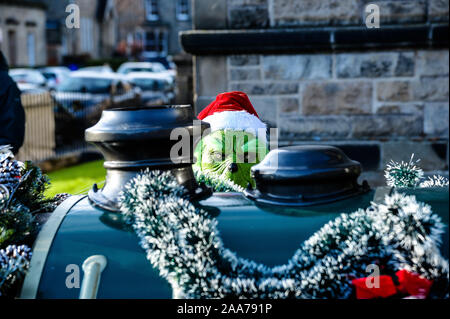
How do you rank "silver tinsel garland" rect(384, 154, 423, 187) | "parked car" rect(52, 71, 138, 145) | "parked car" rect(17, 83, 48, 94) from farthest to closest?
"parked car" rect(17, 83, 48, 94) → "parked car" rect(52, 71, 138, 145) → "silver tinsel garland" rect(384, 154, 423, 187)

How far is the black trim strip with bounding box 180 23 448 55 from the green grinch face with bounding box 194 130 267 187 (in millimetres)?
3240

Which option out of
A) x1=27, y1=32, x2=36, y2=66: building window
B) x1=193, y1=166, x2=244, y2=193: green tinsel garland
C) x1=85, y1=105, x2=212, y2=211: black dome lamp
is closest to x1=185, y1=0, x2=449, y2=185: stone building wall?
x1=193, y1=166, x2=244, y2=193: green tinsel garland

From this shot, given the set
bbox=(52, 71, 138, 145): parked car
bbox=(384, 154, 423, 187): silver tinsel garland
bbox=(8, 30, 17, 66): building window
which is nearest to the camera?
bbox=(384, 154, 423, 187): silver tinsel garland

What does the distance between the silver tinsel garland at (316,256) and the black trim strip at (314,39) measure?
447cm

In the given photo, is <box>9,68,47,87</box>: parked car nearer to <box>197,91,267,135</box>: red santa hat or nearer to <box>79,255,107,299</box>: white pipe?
<box>197,91,267,135</box>: red santa hat

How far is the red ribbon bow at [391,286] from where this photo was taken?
5.32 ft

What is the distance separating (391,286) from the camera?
5.35 feet

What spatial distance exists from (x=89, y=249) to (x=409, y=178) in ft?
3.78

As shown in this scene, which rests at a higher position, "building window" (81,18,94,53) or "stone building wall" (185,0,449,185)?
"building window" (81,18,94,53)

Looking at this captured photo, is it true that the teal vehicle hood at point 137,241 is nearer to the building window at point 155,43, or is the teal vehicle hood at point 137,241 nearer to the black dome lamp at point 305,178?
the black dome lamp at point 305,178

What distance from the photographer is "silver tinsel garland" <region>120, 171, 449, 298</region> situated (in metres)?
1.64

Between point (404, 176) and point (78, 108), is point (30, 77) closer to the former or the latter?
point (78, 108)

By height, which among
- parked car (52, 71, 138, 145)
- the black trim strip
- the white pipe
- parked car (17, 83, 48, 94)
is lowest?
parked car (52, 71, 138, 145)

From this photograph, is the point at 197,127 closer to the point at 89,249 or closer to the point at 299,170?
the point at 299,170
